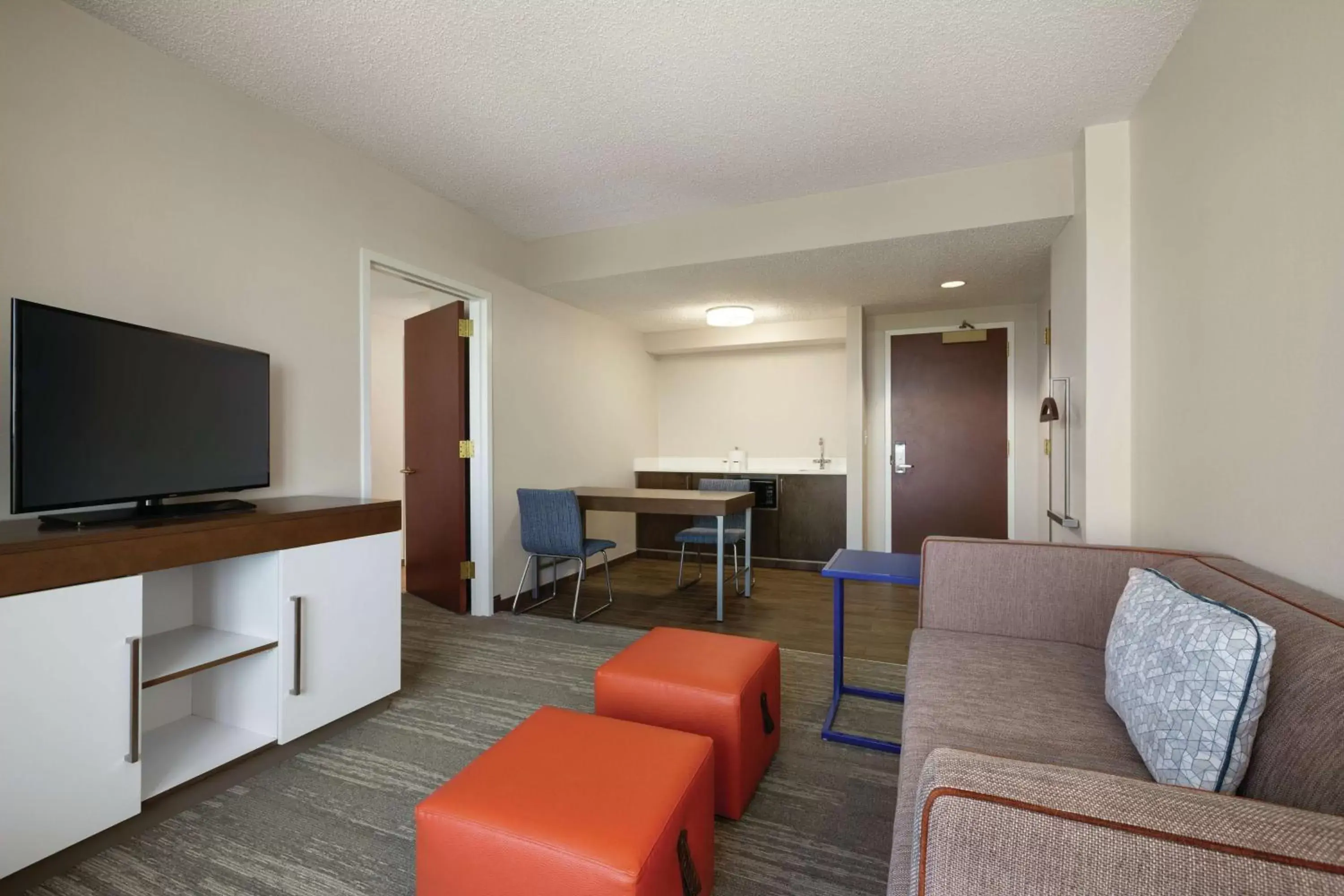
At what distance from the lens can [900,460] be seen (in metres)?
5.23

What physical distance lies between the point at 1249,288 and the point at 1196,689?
48.6 inches

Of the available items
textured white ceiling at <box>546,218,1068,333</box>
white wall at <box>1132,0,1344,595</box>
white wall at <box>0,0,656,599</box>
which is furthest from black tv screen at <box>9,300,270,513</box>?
white wall at <box>1132,0,1344,595</box>

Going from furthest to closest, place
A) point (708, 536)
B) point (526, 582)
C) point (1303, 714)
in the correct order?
point (708, 536) → point (526, 582) → point (1303, 714)

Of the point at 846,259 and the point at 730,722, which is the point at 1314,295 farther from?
the point at 846,259

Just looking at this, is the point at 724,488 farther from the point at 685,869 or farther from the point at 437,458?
the point at 685,869

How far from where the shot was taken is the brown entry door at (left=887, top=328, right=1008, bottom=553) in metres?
4.96

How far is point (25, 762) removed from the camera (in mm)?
1389

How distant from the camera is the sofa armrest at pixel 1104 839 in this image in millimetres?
619

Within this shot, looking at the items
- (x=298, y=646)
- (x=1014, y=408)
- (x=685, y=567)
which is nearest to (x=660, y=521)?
(x=685, y=567)

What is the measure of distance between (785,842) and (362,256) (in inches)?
120

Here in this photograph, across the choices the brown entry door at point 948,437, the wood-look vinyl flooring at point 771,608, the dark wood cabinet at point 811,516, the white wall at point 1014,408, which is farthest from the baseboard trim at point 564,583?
the brown entry door at point 948,437

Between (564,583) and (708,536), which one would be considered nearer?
(708,536)

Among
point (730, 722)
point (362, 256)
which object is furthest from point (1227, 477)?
point (362, 256)

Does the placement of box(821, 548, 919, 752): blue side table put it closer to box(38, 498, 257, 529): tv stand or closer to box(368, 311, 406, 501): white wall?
box(38, 498, 257, 529): tv stand
